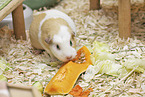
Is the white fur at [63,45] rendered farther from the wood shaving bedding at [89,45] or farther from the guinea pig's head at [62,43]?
the wood shaving bedding at [89,45]

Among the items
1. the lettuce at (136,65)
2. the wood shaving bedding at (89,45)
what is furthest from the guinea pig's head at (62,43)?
the lettuce at (136,65)

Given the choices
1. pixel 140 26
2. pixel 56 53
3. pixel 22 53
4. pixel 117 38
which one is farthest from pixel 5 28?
pixel 140 26

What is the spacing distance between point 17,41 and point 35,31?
1.65 feet

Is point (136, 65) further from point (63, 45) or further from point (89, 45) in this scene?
point (89, 45)

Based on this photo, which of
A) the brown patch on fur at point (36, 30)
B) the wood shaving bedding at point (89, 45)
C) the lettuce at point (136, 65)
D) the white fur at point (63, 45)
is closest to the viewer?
the wood shaving bedding at point (89, 45)

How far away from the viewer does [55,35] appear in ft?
7.94

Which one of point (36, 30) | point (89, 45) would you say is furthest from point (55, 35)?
point (89, 45)

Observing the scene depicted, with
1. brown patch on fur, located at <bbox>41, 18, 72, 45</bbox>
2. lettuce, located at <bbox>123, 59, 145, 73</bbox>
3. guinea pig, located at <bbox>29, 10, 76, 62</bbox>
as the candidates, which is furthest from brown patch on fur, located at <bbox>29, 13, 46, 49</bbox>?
lettuce, located at <bbox>123, 59, 145, 73</bbox>

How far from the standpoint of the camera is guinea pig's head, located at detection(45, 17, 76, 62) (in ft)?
7.72

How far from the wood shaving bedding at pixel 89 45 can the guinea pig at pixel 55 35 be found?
19 centimetres

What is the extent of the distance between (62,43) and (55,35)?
14 cm

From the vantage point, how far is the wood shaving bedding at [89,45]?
6.78 ft

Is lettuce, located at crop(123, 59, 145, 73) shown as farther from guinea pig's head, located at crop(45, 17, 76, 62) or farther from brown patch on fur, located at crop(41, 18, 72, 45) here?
brown patch on fur, located at crop(41, 18, 72, 45)

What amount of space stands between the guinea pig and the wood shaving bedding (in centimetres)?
19
